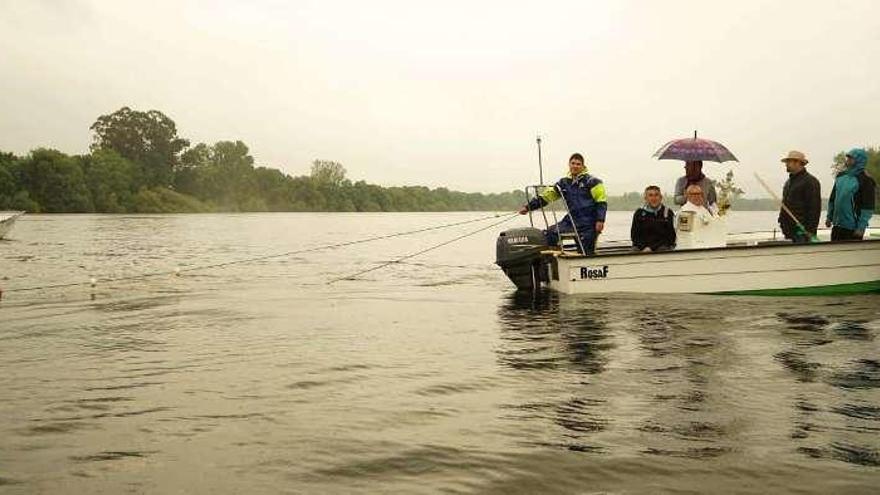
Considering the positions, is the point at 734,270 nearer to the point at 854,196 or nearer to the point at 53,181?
the point at 854,196

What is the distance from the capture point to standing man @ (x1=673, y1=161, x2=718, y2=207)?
47.6 feet

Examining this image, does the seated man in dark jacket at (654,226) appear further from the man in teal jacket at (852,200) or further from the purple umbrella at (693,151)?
the man in teal jacket at (852,200)

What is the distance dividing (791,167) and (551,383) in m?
9.40

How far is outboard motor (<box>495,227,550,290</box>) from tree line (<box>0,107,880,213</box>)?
9660 cm

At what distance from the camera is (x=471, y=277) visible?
20.6 metres

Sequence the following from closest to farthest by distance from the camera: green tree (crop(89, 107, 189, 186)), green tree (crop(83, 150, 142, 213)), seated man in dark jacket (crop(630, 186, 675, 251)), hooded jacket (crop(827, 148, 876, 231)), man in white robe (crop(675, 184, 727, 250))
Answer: hooded jacket (crop(827, 148, 876, 231)) < man in white robe (crop(675, 184, 727, 250)) < seated man in dark jacket (crop(630, 186, 675, 251)) < green tree (crop(83, 150, 142, 213)) < green tree (crop(89, 107, 189, 186))

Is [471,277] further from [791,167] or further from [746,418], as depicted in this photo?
[746,418]

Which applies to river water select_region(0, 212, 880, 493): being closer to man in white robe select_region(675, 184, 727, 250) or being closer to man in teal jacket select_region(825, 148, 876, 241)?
man in white robe select_region(675, 184, 727, 250)

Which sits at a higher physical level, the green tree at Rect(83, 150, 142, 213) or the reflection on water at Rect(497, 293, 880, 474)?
the green tree at Rect(83, 150, 142, 213)

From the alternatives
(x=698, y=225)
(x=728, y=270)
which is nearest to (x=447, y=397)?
(x=698, y=225)

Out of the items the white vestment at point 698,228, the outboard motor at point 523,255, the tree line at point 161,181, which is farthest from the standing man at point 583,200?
the tree line at point 161,181

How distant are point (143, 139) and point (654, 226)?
152771 millimetres

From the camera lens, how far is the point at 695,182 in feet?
48.1

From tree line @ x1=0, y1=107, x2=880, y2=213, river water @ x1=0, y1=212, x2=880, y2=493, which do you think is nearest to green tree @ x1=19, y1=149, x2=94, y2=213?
tree line @ x1=0, y1=107, x2=880, y2=213
